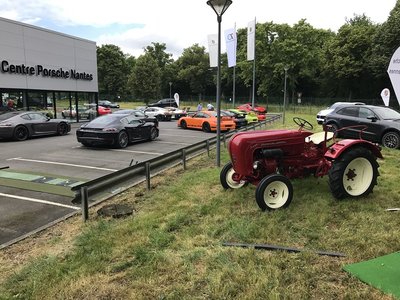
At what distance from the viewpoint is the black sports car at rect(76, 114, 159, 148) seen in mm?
14258

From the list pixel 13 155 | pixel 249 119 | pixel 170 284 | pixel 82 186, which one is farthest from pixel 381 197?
pixel 249 119

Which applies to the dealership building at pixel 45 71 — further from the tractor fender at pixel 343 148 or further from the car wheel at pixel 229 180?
the tractor fender at pixel 343 148

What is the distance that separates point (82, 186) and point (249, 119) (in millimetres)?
22071

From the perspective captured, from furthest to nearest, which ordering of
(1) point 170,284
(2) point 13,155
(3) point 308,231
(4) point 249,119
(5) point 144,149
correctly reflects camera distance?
(4) point 249,119 → (5) point 144,149 → (2) point 13,155 → (3) point 308,231 → (1) point 170,284

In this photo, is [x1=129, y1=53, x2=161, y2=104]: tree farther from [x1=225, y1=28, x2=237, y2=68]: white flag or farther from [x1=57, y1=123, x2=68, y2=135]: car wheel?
[x1=57, y1=123, x2=68, y2=135]: car wheel

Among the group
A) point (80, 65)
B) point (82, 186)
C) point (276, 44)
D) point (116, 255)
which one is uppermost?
point (276, 44)

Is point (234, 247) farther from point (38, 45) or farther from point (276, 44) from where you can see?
point (276, 44)

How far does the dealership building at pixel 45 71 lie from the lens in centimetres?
2205

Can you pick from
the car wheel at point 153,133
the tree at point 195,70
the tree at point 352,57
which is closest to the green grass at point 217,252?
the car wheel at point 153,133

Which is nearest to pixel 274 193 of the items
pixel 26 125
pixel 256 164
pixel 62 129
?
pixel 256 164

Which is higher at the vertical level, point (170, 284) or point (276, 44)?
point (276, 44)

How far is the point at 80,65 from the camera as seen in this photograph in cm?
2800

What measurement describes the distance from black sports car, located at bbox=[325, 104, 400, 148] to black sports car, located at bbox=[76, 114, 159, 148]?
26.1 feet

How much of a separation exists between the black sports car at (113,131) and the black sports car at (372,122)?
794 centimetres
